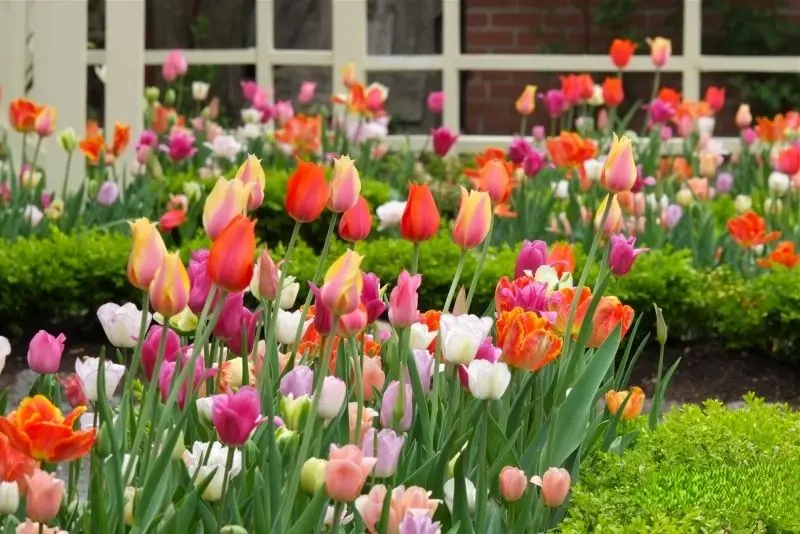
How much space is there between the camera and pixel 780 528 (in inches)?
67.1

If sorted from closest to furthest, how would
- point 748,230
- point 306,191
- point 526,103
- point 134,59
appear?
point 306,191, point 748,230, point 526,103, point 134,59

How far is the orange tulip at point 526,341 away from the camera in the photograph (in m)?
1.61

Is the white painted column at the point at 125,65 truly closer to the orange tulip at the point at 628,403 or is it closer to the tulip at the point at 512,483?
the orange tulip at the point at 628,403

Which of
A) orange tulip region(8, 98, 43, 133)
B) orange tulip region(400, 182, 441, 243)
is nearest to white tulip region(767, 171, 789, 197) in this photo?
orange tulip region(8, 98, 43, 133)

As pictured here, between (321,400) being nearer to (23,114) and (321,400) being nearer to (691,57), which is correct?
(23,114)

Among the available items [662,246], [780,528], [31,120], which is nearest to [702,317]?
[662,246]

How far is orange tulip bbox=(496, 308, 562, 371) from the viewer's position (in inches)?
63.4

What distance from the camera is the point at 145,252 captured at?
1.33 meters

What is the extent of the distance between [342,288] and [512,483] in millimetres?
348

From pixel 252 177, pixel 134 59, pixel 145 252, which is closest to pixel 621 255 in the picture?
pixel 252 177

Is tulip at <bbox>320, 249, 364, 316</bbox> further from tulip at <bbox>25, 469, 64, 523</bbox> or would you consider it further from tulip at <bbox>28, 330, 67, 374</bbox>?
tulip at <bbox>28, 330, 67, 374</bbox>

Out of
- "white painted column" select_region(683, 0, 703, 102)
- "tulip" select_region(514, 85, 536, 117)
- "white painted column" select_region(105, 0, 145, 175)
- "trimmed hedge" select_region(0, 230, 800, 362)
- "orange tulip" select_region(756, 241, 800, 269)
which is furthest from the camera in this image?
"white painted column" select_region(683, 0, 703, 102)

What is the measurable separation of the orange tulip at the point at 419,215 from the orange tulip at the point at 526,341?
0.14m

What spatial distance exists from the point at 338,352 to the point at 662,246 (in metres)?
2.75
